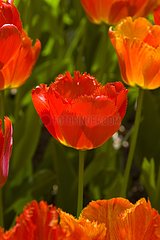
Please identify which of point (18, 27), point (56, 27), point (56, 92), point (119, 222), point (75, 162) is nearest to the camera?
point (119, 222)

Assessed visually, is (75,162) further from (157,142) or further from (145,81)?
(145,81)

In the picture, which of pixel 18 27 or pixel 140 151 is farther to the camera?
pixel 140 151

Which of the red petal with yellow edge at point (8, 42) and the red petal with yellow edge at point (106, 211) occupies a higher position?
the red petal with yellow edge at point (8, 42)

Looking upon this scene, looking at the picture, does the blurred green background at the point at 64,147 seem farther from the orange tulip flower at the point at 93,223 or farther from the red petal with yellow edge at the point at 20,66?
the orange tulip flower at the point at 93,223

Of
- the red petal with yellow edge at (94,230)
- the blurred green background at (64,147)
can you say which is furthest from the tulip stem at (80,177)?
the blurred green background at (64,147)

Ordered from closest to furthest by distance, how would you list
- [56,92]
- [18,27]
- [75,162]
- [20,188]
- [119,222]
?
[119,222] < [56,92] < [18,27] < [20,188] < [75,162]

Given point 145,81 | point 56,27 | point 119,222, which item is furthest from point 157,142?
point 119,222

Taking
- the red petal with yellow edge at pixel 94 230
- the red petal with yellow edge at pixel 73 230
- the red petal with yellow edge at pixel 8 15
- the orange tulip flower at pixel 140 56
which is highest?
the red petal with yellow edge at pixel 8 15
